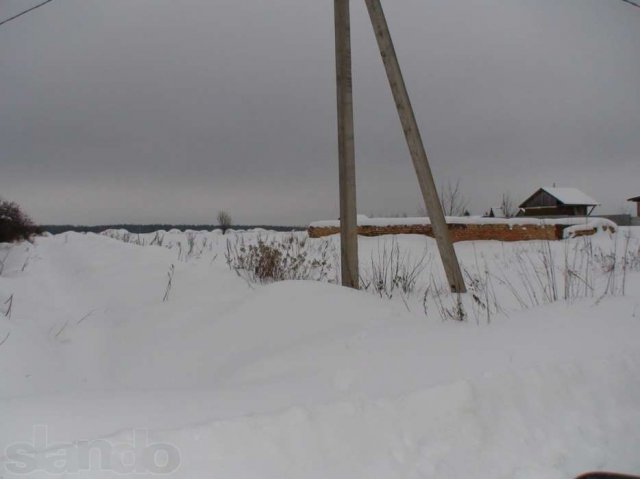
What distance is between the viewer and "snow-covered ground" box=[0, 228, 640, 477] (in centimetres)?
210

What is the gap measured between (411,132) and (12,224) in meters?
6.20

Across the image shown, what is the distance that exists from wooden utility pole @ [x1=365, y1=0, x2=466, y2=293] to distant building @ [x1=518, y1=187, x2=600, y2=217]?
124 ft

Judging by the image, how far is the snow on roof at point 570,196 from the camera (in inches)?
1556

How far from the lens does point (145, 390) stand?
9.57 feet

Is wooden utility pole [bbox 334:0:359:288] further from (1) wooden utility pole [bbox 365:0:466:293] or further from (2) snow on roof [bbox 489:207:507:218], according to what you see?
(2) snow on roof [bbox 489:207:507:218]

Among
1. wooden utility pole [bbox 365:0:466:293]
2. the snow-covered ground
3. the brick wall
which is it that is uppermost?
wooden utility pole [bbox 365:0:466:293]

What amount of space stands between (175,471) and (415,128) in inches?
192

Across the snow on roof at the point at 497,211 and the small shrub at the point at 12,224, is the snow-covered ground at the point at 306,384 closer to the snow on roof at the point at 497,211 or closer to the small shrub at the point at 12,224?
the small shrub at the point at 12,224

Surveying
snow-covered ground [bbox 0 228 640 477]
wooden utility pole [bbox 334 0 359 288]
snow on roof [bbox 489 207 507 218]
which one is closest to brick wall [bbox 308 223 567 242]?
wooden utility pole [bbox 334 0 359 288]

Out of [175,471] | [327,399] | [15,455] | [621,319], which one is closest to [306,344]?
[327,399]

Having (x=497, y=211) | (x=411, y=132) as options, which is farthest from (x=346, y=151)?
(x=497, y=211)

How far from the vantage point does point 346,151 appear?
6.03 meters

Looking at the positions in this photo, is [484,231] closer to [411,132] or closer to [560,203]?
[411,132]

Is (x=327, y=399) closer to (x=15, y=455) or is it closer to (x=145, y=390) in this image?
(x=145, y=390)
